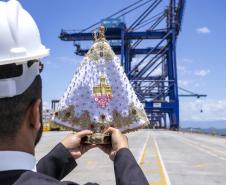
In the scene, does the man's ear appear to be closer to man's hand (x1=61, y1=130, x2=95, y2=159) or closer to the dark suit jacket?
the dark suit jacket

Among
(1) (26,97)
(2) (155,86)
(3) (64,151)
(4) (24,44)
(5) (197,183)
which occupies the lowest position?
(5) (197,183)

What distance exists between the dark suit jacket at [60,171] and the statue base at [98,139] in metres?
0.12

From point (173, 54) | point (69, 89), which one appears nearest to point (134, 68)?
point (173, 54)

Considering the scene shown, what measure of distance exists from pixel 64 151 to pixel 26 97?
784mm

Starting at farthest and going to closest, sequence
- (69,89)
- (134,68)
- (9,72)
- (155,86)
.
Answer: (155,86)
(134,68)
(69,89)
(9,72)

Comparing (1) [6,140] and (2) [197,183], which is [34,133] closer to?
(1) [6,140]

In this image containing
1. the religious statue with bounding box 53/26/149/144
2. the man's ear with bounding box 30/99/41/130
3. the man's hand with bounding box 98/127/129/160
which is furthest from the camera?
A: the religious statue with bounding box 53/26/149/144

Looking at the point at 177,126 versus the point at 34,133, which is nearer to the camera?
the point at 34,133

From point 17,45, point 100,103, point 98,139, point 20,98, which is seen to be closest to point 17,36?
point 17,45

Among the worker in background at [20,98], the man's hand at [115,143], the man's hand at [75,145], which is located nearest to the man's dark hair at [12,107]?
the worker in background at [20,98]

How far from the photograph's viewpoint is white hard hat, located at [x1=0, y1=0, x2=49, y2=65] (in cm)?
170

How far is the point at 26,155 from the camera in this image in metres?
1.69

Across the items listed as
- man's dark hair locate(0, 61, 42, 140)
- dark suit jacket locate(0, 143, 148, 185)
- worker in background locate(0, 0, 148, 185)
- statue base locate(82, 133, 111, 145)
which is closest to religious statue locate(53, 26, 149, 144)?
statue base locate(82, 133, 111, 145)

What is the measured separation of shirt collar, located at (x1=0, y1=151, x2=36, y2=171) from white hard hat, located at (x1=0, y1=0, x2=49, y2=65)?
11.0 inches
